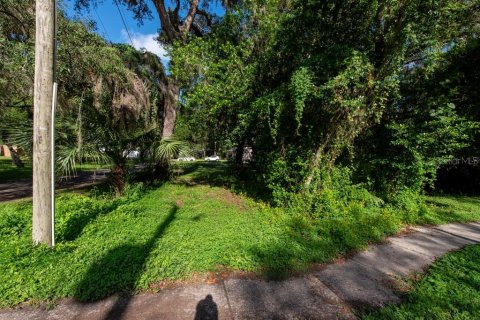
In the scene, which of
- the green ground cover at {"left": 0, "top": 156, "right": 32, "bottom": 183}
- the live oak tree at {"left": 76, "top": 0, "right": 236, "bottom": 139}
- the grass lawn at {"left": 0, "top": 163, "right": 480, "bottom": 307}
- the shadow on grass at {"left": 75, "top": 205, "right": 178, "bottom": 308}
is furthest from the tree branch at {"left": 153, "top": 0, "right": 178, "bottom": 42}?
the shadow on grass at {"left": 75, "top": 205, "right": 178, "bottom": 308}

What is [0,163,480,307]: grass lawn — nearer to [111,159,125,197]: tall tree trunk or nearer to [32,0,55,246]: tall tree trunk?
[111,159,125,197]: tall tree trunk

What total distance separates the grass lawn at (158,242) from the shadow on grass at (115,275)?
11mm

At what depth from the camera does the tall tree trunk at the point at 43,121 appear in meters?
3.19

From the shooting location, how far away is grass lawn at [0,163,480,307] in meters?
2.83

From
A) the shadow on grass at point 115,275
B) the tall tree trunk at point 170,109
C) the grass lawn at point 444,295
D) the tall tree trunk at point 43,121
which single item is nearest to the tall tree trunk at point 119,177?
the tall tree trunk at point 43,121

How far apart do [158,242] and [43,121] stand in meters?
2.48

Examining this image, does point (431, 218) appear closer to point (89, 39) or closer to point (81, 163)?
point (81, 163)

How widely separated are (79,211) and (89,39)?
4387 millimetres

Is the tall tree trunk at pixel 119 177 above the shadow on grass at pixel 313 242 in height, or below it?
above

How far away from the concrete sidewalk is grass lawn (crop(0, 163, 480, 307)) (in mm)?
206

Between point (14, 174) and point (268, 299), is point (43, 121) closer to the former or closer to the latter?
point (268, 299)

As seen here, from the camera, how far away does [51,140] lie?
3.36m

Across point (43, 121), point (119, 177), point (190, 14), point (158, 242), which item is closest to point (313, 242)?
point (158, 242)

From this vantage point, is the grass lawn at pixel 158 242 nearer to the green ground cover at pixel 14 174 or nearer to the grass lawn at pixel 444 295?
the grass lawn at pixel 444 295
